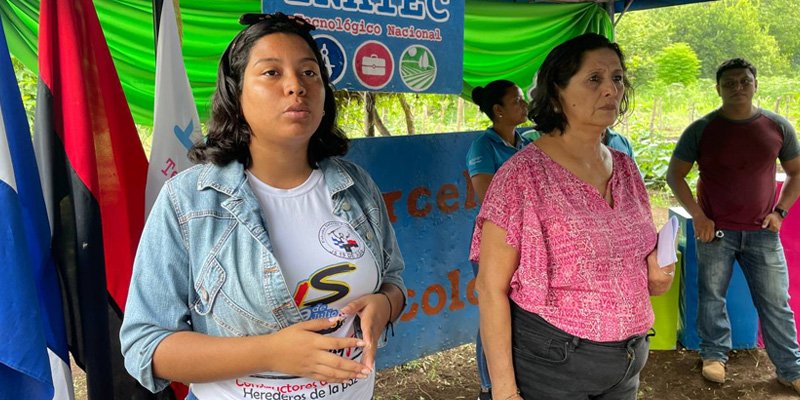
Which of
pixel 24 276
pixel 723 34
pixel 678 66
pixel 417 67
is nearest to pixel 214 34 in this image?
pixel 417 67

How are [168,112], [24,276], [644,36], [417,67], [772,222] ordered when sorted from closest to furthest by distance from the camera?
[24,276], [168,112], [417,67], [772,222], [644,36]

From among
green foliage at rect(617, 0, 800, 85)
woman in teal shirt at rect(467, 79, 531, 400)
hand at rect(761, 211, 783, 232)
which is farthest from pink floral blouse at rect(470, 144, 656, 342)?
green foliage at rect(617, 0, 800, 85)

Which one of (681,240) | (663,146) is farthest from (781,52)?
(681,240)

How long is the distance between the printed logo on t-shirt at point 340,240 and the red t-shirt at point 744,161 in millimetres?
3092

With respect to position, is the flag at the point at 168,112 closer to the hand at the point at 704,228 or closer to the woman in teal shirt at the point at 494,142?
the woman in teal shirt at the point at 494,142

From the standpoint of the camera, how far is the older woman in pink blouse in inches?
64.7

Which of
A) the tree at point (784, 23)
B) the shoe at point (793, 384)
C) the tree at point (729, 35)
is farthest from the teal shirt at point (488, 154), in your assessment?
the tree at point (784, 23)

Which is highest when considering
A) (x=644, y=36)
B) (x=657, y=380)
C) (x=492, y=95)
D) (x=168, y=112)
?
(x=644, y=36)

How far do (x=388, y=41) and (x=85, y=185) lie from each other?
1826 millimetres

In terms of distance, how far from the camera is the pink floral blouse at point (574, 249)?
1.63 metres

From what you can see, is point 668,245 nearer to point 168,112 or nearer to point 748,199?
point 168,112

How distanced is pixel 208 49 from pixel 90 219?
1.51m

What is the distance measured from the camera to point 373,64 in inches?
122

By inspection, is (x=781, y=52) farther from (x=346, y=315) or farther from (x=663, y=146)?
(x=346, y=315)
